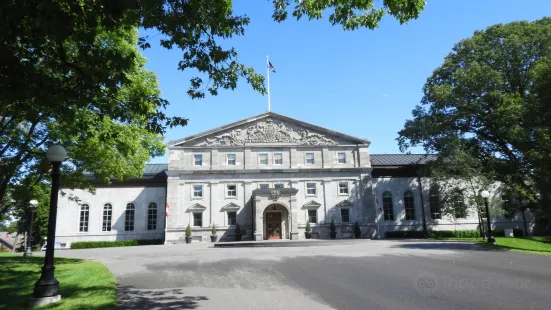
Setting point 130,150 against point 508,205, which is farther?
point 508,205

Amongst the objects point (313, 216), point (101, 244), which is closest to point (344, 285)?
point (313, 216)

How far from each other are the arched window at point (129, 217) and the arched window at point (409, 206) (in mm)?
31922

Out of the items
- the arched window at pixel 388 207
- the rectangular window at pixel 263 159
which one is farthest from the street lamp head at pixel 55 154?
the arched window at pixel 388 207

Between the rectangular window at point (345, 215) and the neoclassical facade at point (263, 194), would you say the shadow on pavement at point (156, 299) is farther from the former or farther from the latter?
the rectangular window at point (345, 215)

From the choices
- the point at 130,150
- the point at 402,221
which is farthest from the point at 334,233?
the point at 130,150

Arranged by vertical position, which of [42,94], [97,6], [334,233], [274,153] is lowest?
[334,233]

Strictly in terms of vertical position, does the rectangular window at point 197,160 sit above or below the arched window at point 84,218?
above

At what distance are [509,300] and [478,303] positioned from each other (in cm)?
91

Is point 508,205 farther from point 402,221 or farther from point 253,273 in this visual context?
point 253,273

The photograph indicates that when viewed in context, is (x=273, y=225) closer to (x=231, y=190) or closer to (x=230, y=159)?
(x=231, y=190)

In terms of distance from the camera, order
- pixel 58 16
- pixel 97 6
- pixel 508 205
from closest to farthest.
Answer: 1. pixel 58 16
2. pixel 97 6
3. pixel 508 205

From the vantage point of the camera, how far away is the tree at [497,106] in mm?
27875

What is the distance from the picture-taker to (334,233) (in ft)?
127

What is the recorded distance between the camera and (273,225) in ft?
128
